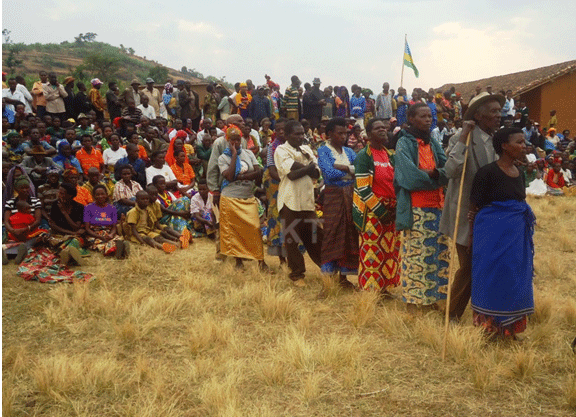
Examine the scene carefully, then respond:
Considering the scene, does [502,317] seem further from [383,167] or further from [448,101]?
[448,101]

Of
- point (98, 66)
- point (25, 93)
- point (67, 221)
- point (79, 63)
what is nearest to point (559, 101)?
point (25, 93)

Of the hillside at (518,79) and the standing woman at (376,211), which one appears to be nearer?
the standing woman at (376,211)

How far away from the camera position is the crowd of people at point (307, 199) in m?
4.21

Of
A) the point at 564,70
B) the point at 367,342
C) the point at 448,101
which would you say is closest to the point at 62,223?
the point at 367,342

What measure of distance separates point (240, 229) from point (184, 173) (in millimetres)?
3877

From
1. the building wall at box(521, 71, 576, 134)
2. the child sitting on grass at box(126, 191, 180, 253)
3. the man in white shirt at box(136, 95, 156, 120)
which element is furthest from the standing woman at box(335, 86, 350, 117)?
the child sitting on grass at box(126, 191, 180, 253)

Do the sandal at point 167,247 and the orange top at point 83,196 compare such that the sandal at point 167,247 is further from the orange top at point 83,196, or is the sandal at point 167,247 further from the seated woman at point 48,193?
the seated woman at point 48,193

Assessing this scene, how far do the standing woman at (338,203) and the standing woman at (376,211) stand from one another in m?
0.29

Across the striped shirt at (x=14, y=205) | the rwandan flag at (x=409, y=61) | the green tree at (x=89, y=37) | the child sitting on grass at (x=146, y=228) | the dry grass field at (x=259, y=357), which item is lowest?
the dry grass field at (x=259, y=357)

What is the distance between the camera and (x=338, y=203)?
575 cm

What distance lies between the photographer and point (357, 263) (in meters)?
5.90

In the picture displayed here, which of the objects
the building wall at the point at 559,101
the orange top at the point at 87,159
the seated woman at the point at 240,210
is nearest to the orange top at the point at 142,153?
the orange top at the point at 87,159

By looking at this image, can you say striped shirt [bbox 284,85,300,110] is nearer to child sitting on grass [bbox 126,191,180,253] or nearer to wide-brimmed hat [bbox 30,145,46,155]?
wide-brimmed hat [bbox 30,145,46,155]

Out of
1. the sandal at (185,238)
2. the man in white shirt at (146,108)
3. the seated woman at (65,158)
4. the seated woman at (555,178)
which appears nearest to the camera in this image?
the sandal at (185,238)
